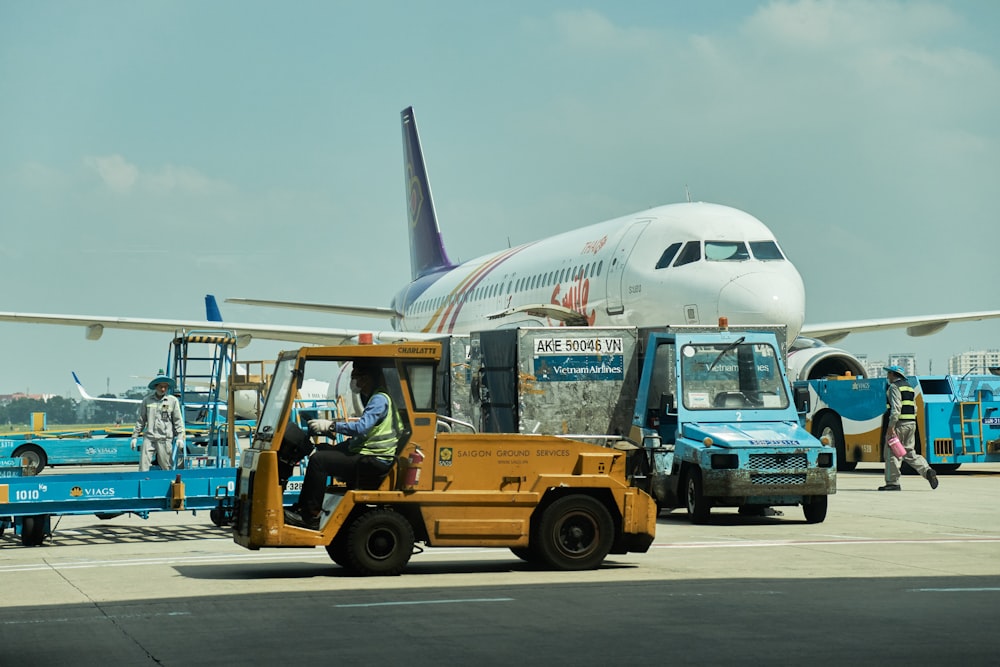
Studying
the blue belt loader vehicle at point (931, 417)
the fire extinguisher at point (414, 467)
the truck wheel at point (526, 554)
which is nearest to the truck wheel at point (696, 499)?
the truck wheel at point (526, 554)

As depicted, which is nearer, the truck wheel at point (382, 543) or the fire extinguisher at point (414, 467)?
the truck wheel at point (382, 543)

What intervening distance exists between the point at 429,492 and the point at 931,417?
15.2 metres

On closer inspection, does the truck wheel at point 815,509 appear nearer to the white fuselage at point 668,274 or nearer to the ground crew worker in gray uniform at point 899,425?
the ground crew worker in gray uniform at point 899,425

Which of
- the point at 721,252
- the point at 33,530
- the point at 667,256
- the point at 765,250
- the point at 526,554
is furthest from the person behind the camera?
the point at 667,256

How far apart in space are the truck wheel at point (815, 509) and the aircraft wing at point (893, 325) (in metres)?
13.0

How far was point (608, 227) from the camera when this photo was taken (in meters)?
25.9

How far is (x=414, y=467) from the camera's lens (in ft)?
36.1

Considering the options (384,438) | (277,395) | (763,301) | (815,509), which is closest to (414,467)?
(384,438)

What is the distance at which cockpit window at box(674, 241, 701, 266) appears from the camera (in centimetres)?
2214

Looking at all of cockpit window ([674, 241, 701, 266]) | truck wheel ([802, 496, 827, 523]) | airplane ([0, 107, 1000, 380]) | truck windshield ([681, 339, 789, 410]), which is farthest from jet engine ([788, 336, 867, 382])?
truck wheel ([802, 496, 827, 523])

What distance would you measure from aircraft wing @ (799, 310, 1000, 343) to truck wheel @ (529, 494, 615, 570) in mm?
17690

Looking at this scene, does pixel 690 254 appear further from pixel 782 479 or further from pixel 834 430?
pixel 782 479

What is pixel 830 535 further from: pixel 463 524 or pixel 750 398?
pixel 463 524

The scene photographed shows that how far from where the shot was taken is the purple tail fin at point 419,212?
44125 millimetres
